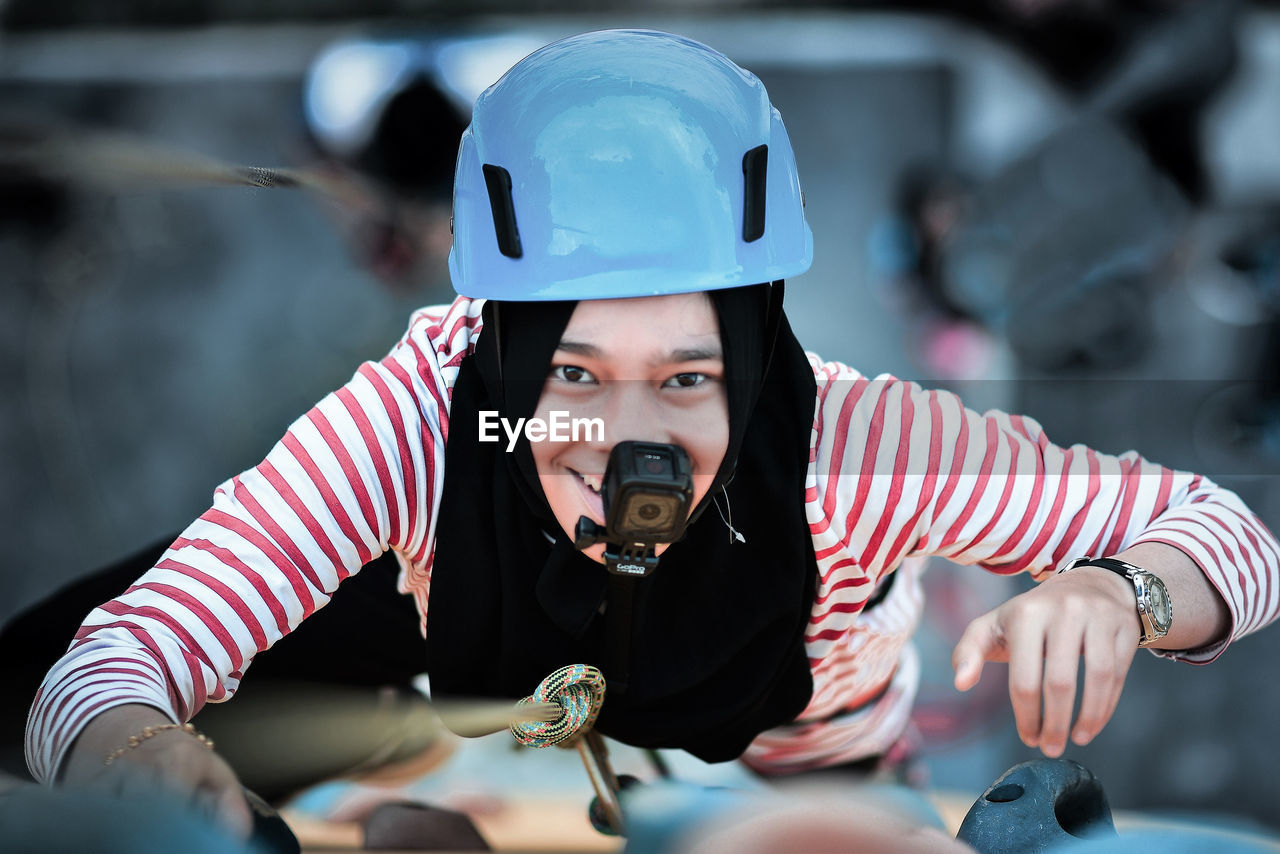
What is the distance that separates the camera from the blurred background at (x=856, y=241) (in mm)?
1783

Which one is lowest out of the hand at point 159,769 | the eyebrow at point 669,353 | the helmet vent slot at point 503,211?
the hand at point 159,769

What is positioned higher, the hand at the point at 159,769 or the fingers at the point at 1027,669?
the fingers at the point at 1027,669

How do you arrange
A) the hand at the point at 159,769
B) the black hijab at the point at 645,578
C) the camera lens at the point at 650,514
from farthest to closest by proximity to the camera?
the black hijab at the point at 645,578, the camera lens at the point at 650,514, the hand at the point at 159,769

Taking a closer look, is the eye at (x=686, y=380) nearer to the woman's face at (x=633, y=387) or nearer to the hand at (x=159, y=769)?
the woman's face at (x=633, y=387)

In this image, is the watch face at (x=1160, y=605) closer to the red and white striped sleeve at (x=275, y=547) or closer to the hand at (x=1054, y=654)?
the hand at (x=1054, y=654)

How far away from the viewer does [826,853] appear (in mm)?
503

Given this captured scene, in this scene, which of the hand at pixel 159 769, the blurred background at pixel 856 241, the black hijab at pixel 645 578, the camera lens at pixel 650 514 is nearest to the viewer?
the hand at pixel 159 769

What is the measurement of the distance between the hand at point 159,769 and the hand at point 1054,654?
12.9 inches

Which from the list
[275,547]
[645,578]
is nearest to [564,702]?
[645,578]

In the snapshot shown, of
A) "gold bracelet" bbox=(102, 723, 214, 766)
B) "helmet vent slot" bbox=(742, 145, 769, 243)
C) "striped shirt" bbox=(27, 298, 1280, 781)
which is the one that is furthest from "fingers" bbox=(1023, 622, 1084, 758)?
"gold bracelet" bbox=(102, 723, 214, 766)

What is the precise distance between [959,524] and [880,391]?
0.32 feet

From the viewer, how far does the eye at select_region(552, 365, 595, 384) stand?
671mm

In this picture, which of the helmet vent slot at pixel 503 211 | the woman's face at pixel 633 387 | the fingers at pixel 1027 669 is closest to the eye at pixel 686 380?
the woman's face at pixel 633 387

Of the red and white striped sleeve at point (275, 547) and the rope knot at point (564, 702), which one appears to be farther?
the rope knot at point (564, 702)
